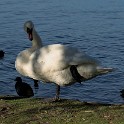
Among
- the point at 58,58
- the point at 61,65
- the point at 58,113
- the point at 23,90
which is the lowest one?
the point at 23,90

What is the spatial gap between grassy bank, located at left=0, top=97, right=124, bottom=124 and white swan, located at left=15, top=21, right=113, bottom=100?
683 mm

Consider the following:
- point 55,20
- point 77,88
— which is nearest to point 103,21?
point 55,20

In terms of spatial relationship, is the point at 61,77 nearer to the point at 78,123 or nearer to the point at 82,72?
the point at 82,72

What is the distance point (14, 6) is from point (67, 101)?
3270 cm

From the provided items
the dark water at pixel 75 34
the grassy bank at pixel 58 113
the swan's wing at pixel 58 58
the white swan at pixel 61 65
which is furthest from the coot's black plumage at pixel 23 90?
the swan's wing at pixel 58 58

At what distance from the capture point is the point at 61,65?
10.5 metres

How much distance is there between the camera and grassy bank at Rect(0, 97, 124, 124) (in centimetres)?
934

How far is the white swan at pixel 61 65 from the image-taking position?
34.2 feet

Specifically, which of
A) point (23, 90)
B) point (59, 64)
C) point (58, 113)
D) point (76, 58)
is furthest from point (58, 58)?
point (23, 90)

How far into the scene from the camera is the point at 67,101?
11.6 metres

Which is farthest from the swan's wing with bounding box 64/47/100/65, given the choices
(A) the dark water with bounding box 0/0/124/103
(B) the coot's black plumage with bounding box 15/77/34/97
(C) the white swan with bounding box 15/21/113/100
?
(A) the dark water with bounding box 0/0/124/103

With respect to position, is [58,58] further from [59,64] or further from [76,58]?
[76,58]

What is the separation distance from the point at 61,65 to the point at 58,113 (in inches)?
47.9

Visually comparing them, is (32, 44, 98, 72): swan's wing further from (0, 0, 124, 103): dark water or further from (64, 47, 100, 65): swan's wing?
(0, 0, 124, 103): dark water
